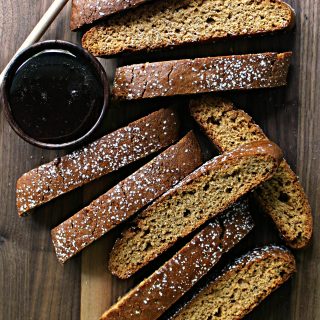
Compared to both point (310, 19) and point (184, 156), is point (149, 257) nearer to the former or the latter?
point (184, 156)

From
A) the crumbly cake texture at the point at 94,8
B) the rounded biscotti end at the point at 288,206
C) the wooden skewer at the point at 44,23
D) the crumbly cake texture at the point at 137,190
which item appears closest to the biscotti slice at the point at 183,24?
the crumbly cake texture at the point at 94,8

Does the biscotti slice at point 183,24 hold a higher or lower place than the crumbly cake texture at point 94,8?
Answer: lower

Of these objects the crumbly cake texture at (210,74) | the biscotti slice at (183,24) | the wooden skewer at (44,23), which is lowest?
the crumbly cake texture at (210,74)

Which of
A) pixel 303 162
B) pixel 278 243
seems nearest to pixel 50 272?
pixel 278 243

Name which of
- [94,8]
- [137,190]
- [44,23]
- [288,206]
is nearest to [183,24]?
[94,8]

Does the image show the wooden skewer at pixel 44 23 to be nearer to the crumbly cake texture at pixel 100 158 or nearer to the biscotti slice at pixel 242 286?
the crumbly cake texture at pixel 100 158

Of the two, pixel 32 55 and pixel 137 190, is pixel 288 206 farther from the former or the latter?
pixel 32 55
